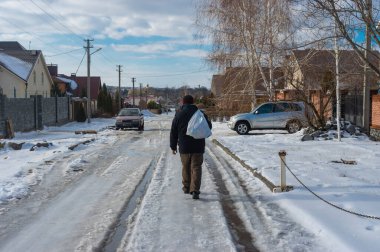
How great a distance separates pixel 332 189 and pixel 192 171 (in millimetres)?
2421

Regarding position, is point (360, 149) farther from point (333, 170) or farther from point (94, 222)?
point (94, 222)

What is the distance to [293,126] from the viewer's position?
79.8ft

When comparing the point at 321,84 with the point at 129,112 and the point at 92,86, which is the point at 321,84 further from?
the point at 92,86

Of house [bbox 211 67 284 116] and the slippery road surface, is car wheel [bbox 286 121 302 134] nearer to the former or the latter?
house [bbox 211 67 284 116]

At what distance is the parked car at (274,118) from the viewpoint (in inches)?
953

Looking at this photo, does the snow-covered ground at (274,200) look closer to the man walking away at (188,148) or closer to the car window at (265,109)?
the man walking away at (188,148)

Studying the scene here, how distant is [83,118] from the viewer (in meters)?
45.1

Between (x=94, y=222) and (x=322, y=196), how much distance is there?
3.64 meters

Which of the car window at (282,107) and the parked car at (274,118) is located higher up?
the car window at (282,107)

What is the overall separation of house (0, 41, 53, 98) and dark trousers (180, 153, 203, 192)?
31.0 m

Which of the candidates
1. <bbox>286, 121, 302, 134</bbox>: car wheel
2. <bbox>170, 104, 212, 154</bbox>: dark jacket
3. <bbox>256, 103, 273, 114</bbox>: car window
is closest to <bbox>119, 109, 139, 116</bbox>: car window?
<bbox>256, 103, 273, 114</bbox>: car window

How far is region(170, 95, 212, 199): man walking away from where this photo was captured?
844cm

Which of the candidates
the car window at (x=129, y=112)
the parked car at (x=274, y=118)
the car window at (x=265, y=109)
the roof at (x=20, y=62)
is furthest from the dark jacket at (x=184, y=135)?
the roof at (x=20, y=62)

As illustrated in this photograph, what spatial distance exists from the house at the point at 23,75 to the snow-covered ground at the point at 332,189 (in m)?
28.3
